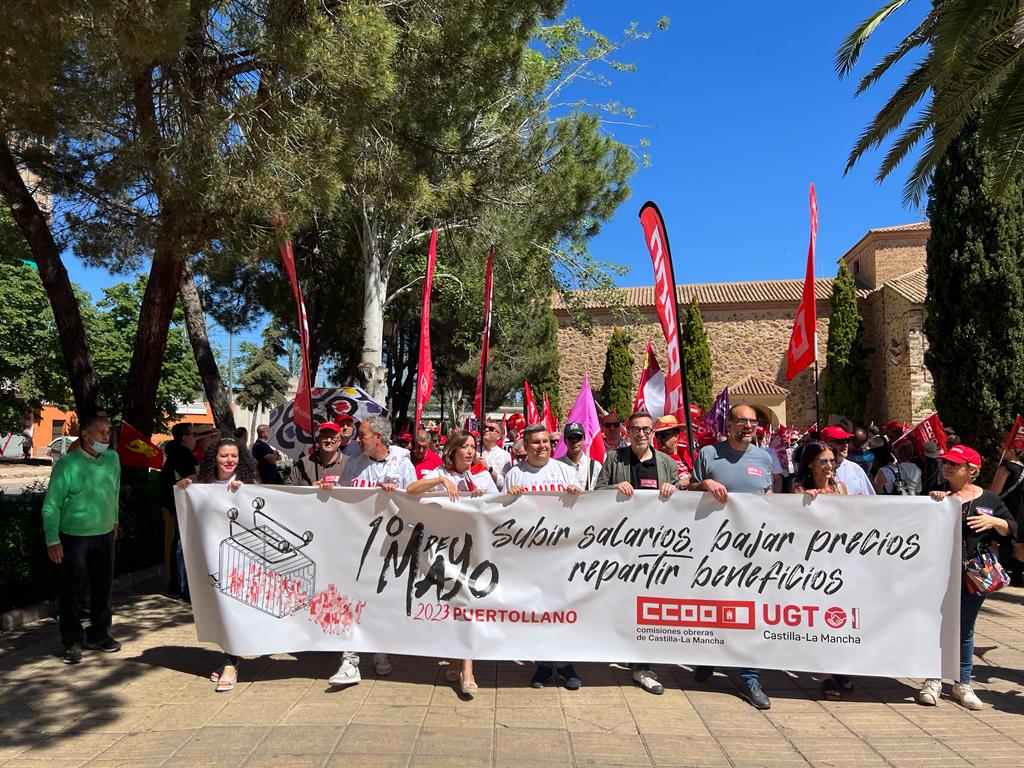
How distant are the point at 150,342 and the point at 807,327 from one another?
668cm

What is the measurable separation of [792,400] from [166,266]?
35.7 m

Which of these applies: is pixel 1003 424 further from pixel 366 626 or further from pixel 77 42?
pixel 77 42

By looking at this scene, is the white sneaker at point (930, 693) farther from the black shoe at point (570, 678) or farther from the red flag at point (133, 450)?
the red flag at point (133, 450)

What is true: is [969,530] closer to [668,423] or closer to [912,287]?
[668,423]

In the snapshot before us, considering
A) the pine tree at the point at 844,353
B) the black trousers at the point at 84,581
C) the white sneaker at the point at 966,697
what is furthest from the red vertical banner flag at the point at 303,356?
the pine tree at the point at 844,353

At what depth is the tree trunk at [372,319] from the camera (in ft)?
42.7

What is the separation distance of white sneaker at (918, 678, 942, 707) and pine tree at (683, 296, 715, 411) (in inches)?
1233

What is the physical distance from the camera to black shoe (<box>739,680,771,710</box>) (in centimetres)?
446

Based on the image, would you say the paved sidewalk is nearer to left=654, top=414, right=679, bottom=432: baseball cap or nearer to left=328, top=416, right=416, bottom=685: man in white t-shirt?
left=328, top=416, right=416, bottom=685: man in white t-shirt

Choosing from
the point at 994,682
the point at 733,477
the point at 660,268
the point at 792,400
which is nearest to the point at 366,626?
the point at 733,477

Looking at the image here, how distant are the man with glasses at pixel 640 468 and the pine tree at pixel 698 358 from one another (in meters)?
31.2

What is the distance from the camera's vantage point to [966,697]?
450 cm

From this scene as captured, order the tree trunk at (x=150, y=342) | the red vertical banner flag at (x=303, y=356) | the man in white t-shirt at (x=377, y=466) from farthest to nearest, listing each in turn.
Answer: the tree trunk at (x=150, y=342) → the red vertical banner flag at (x=303, y=356) → the man in white t-shirt at (x=377, y=466)

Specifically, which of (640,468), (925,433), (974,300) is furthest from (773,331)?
(640,468)
